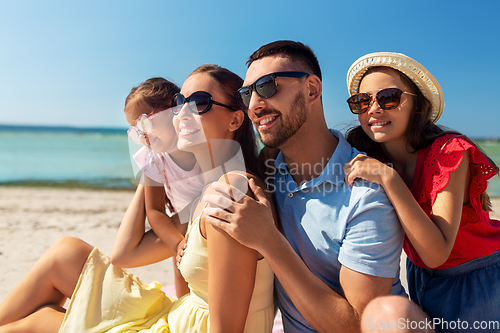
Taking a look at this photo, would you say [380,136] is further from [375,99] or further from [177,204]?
[177,204]

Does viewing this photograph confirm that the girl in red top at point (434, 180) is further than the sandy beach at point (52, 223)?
No

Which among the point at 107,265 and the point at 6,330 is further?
the point at 107,265

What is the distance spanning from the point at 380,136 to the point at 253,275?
55.0 inches

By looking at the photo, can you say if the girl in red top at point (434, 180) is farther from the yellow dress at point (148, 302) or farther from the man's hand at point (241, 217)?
the yellow dress at point (148, 302)

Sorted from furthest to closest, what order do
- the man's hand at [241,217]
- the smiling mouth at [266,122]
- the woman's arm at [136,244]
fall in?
the woman's arm at [136,244] → the smiling mouth at [266,122] → the man's hand at [241,217]

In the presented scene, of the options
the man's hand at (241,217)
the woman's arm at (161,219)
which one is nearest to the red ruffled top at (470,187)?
the man's hand at (241,217)

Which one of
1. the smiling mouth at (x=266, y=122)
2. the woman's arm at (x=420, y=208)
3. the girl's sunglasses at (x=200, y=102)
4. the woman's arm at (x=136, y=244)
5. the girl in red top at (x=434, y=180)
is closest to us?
the woman's arm at (x=420, y=208)

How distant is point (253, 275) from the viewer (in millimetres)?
1695

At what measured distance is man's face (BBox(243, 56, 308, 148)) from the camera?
2105mm

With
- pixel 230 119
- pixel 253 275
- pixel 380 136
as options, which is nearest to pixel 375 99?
pixel 380 136

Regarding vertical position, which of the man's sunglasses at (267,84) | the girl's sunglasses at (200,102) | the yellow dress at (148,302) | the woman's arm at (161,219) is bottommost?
the yellow dress at (148,302)

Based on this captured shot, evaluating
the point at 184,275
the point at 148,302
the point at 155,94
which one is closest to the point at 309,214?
the point at 184,275

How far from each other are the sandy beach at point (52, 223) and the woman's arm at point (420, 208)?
3.42 meters

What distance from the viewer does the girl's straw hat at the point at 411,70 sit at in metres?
2.32
